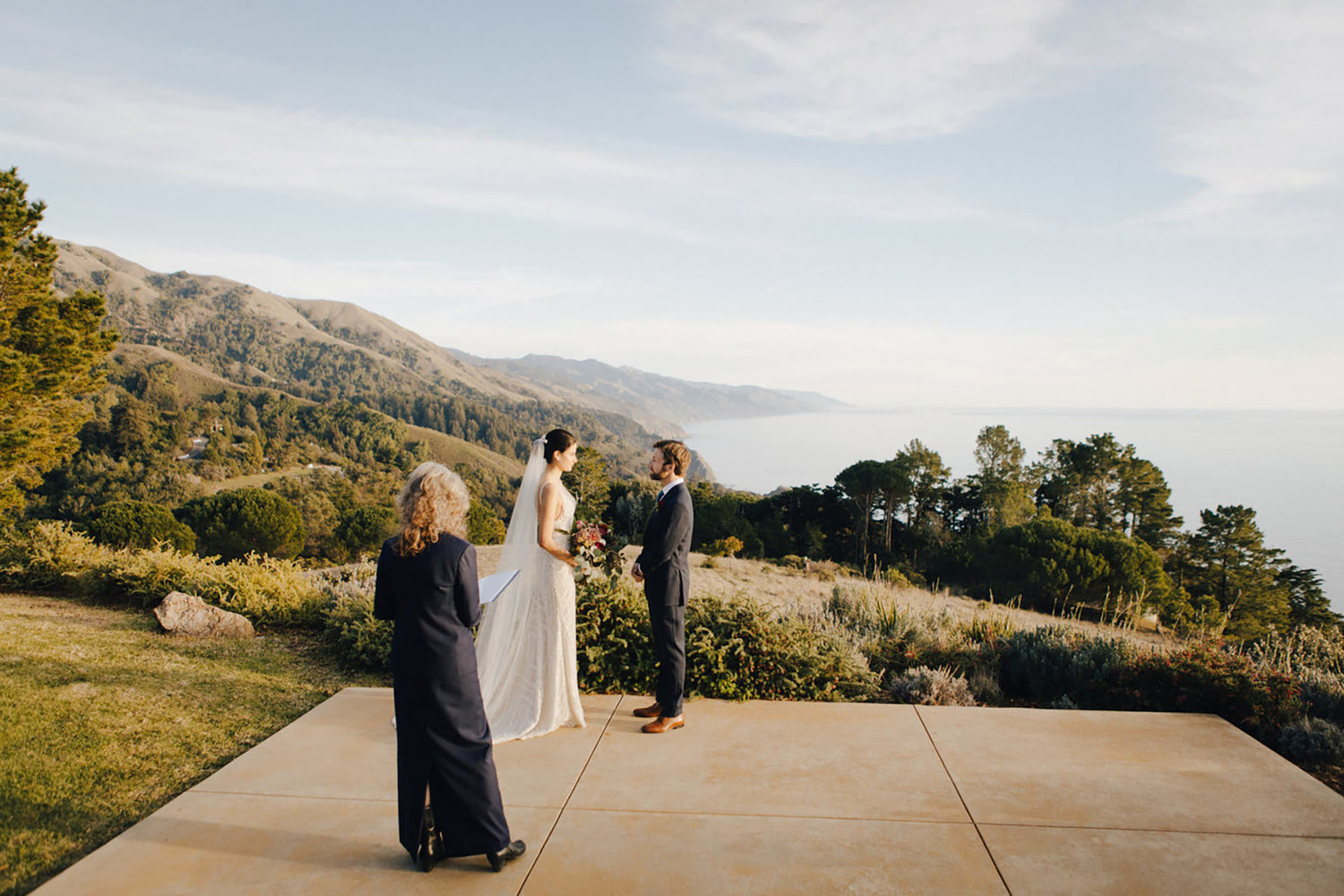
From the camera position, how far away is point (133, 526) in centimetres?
1260

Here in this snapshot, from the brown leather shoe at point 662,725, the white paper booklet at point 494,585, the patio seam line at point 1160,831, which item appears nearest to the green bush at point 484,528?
the brown leather shoe at point 662,725

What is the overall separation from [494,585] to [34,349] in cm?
894

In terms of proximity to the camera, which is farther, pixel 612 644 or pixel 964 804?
pixel 612 644

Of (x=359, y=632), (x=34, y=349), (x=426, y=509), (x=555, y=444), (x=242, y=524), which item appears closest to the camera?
(x=426, y=509)

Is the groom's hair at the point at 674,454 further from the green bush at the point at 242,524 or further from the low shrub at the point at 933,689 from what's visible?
the green bush at the point at 242,524

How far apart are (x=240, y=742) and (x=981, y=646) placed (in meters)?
5.82

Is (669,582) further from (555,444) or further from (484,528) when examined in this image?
A: (484,528)

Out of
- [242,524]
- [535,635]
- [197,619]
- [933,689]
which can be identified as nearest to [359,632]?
[197,619]

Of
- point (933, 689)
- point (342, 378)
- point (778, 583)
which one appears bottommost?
point (778, 583)

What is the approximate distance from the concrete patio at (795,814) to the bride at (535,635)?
226 millimetres

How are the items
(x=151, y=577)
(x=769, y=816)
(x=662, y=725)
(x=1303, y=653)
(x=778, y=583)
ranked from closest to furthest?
(x=769, y=816), (x=662, y=725), (x=1303, y=653), (x=151, y=577), (x=778, y=583)

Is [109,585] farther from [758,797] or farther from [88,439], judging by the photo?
[88,439]

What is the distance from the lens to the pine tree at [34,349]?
831 centimetres

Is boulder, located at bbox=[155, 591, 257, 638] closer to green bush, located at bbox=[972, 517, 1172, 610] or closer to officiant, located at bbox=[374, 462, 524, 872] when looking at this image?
officiant, located at bbox=[374, 462, 524, 872]
